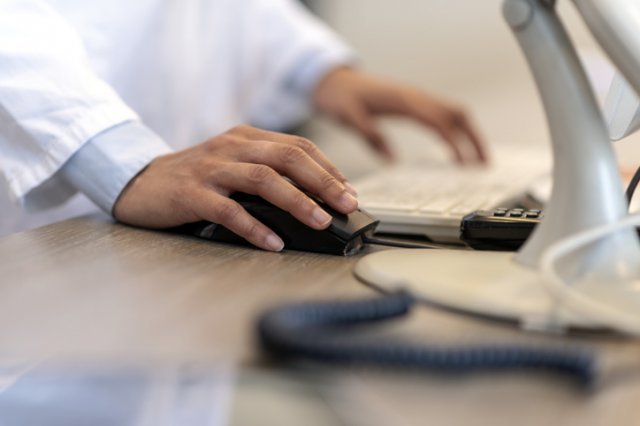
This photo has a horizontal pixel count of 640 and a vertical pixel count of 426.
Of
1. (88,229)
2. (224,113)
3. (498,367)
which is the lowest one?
(224,113)

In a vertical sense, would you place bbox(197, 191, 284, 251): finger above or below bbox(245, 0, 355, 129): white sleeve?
above

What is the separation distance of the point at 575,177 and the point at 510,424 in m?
0.21

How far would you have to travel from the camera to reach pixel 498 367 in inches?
14.2

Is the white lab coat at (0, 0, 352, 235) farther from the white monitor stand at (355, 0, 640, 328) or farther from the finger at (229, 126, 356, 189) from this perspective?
the white monitor stand at (355, 0, 640, 328)

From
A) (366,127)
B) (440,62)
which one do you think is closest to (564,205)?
(366,127)

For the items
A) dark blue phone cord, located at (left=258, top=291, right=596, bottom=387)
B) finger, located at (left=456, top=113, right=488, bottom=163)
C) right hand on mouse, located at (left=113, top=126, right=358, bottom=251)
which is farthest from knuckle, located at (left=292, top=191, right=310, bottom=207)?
finger, located at (left=456, top=113, right=488, bottom=163)

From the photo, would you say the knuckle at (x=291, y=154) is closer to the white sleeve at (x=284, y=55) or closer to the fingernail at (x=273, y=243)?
the fingernail at (x=273, y=243)

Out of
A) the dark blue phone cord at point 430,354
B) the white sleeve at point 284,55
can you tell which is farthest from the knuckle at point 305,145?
the white sleeve at point 284,55

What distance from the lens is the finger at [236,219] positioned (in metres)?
0.61

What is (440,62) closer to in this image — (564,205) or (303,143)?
(303,143)

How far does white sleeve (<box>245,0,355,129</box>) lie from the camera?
1.51m

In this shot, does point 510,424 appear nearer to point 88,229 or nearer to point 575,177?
point 575,177

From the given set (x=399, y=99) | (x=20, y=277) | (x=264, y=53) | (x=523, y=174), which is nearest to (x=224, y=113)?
(x=264, y=53)

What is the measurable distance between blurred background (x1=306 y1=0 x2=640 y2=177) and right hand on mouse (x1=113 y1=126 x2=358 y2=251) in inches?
45.9
